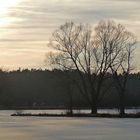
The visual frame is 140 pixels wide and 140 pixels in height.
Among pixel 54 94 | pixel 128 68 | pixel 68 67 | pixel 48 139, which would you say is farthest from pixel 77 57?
pixel 54 94

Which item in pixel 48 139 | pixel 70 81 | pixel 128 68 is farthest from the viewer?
pixel 70 81

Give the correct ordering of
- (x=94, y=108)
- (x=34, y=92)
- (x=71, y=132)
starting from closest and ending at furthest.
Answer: (x=71, y=132), (x=94, y=108), (x=34, y=92)

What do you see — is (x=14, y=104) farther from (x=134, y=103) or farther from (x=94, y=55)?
(x=94, y=55)

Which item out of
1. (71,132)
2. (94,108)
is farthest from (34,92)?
(71,132)

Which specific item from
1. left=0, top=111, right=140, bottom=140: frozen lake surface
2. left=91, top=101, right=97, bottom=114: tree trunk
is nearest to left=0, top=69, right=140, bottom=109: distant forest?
left=91, top=101, right=97, bottom=114: tree trunk

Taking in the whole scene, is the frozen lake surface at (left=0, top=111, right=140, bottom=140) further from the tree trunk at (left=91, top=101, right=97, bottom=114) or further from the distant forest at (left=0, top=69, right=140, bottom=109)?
the distant forest at (left=0, top=69, right=140, bottom=109)

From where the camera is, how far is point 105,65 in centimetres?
7300

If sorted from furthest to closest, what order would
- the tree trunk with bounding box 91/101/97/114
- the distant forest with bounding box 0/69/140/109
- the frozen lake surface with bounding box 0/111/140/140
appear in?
the distant forest with bounding box 0/69/140/109, the tree trunk with bounding box 91/101/97/114, the frozen lake surface with bounding box 0/111/140/140

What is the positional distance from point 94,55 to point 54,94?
70.8m

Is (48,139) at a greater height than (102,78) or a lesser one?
lesser

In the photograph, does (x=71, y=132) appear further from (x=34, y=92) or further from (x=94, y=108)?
(x=34, y=92)

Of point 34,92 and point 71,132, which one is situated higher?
point 34,92

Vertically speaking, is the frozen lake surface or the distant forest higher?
the distant forest

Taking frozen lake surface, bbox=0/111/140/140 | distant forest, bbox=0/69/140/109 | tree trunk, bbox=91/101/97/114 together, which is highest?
distant forest, bbox=0/69/140/109
